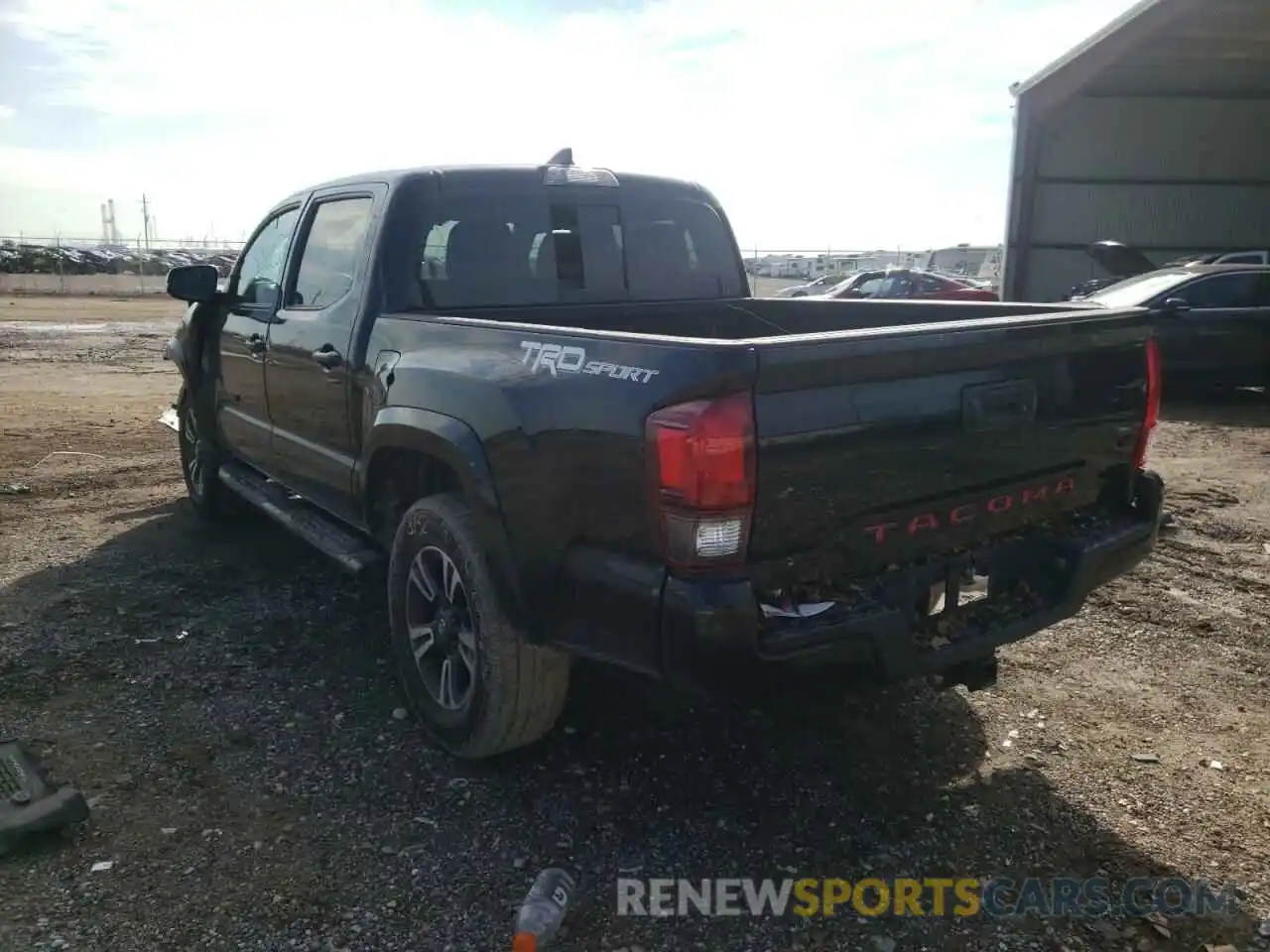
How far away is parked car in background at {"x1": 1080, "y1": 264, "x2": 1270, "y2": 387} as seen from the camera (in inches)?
428

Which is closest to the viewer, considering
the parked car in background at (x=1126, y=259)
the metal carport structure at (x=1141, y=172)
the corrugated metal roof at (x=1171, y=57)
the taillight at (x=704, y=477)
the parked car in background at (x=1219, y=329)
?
the taillight at (x=704, y=477)

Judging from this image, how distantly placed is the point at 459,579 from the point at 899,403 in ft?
4.88

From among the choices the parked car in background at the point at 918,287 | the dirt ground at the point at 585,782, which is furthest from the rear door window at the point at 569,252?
the parked car in background at the point at 918,287

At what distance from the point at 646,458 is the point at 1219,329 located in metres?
10.6

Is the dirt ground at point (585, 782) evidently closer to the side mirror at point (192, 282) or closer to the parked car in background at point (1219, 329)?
the side mirror at point (192, 282)

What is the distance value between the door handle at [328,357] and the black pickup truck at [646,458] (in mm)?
23

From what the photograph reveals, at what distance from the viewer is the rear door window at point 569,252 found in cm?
404

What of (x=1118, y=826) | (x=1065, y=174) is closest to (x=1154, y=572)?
(x=1118, y=826)

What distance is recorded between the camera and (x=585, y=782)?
3.34 metres

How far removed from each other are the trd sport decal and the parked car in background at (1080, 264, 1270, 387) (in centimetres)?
942

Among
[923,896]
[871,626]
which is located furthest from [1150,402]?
[923,896]

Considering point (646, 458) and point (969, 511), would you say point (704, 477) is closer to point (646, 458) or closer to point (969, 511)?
point (646, 458)

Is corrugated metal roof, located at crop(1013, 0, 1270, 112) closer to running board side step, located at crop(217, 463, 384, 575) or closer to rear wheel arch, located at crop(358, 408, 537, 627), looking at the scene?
running board side step, located at crop(217, 463, 384, 575)

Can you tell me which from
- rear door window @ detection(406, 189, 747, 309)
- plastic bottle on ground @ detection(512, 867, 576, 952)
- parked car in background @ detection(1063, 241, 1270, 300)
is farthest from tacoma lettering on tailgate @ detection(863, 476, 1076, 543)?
parked car in background @ detection(1063, 241, 1270, 300)
